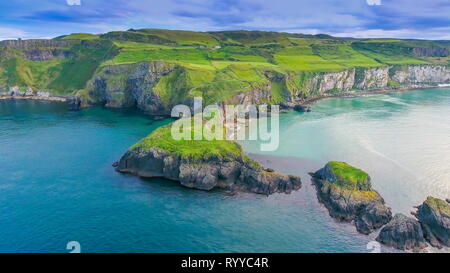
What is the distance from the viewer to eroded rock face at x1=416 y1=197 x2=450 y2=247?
52469 millimetres

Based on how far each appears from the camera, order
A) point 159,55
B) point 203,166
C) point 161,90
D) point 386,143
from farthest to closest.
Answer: point 159,55 → point 161,90 → point 386,143 → point 203,166

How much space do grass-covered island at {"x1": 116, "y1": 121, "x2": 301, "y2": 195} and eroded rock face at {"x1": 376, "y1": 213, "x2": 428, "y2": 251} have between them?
19685mm

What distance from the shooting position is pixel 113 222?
188ft

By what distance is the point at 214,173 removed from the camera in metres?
70.8

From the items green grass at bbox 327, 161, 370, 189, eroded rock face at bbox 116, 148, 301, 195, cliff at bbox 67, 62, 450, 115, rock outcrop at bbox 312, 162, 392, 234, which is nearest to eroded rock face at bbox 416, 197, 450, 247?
rock outcrop at bbox 312, 162, 392, 234

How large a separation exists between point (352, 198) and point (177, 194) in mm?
31549

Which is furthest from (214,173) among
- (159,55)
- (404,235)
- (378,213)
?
(159,55)

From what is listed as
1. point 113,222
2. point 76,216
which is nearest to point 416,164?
point 113,222

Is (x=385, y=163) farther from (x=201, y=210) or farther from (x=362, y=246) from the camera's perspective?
(x=201, y=210)

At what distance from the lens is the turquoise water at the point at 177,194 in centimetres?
5275

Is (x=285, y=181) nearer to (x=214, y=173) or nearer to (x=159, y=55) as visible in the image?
(x=214, y=173)

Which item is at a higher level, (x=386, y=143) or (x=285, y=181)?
(x=386, y=143)

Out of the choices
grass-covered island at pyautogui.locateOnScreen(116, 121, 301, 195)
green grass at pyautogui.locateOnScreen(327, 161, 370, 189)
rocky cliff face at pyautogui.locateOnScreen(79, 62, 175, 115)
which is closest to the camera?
green grass at pyautogui.locateOnScreen(327, 161, 370, 189)

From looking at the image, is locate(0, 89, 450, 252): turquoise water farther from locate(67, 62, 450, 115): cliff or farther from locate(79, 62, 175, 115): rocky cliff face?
locate(79, 62, 175, 115): rocky cliff face
